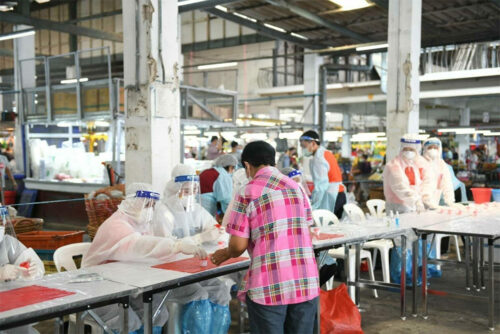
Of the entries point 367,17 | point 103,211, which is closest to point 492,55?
point 367,17

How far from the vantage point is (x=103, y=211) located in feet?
20.9

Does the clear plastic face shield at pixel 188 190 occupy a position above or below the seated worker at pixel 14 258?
above

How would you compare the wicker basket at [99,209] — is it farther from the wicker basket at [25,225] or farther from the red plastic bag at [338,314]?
the red plastic bag at [338,314]

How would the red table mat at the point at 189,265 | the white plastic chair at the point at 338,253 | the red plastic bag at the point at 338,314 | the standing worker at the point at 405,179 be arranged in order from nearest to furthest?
the red table mat at the point at 189,265, the red plastic bag at the point at 338,314, the white plastic chair at the point at 338,253, the standing worker at the point at 405,179

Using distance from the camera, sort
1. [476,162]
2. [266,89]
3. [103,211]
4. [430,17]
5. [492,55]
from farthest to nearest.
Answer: [266,89], [476,162], [492,55], [430,17], [103,211]

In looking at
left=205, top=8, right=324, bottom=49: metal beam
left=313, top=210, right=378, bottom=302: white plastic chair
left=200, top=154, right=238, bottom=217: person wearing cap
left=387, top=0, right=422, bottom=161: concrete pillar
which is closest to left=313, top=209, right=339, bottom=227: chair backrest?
left=313, top=210, right=378, bottom=302: white plastic chair

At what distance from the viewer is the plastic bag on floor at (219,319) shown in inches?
157

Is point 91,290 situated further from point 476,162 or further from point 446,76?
point 476,162

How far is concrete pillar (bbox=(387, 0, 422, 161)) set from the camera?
871cm

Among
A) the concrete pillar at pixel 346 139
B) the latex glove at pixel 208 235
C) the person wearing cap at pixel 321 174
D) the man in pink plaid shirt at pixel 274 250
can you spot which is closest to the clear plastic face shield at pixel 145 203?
the latex glove at pixel 208 235

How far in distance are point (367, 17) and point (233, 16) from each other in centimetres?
317

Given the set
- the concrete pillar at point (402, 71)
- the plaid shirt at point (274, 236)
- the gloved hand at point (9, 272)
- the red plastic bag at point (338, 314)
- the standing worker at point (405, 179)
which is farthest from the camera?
the concrete pillar at point (402, 71)

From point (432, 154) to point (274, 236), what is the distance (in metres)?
5.26

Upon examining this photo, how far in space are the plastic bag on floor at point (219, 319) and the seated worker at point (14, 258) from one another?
49.9 inches
